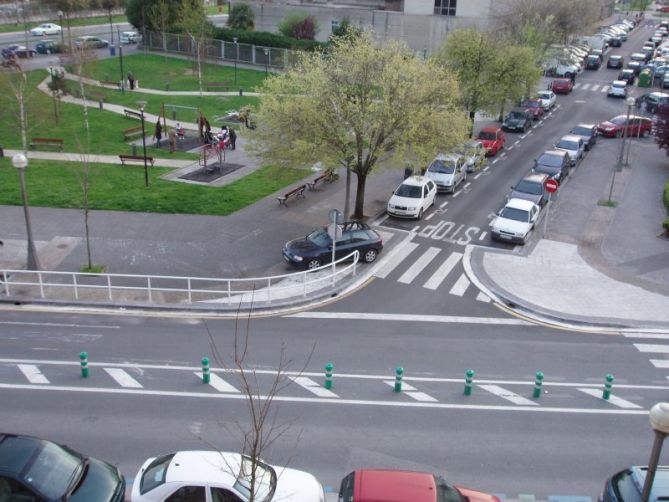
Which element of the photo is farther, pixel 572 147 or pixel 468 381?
pixel 572 147

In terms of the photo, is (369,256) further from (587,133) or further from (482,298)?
(587,133)

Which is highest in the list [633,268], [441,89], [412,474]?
[441,89]

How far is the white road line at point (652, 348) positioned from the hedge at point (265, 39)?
5190 cm

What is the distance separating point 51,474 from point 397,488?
17.5ft

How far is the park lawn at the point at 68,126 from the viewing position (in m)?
35.7

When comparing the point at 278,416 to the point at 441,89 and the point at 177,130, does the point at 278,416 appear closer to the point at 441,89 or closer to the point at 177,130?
the point at 441,89

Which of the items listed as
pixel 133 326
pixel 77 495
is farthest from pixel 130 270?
pixel 77 495

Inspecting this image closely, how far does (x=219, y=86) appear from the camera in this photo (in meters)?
54.8

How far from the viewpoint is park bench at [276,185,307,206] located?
2886 centimetres

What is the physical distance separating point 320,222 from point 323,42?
145 ft

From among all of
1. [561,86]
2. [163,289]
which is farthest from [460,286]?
[561,86]

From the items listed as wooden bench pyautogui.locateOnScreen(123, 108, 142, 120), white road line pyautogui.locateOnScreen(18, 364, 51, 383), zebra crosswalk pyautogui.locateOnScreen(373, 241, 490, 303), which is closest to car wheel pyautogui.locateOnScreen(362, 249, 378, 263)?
zebra crosswalk pyautogui.locateOnScreen(373, 241, 490, 303)

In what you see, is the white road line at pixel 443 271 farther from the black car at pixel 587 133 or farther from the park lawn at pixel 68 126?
the black car at pixel 587 133

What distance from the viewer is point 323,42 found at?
67.1 m
